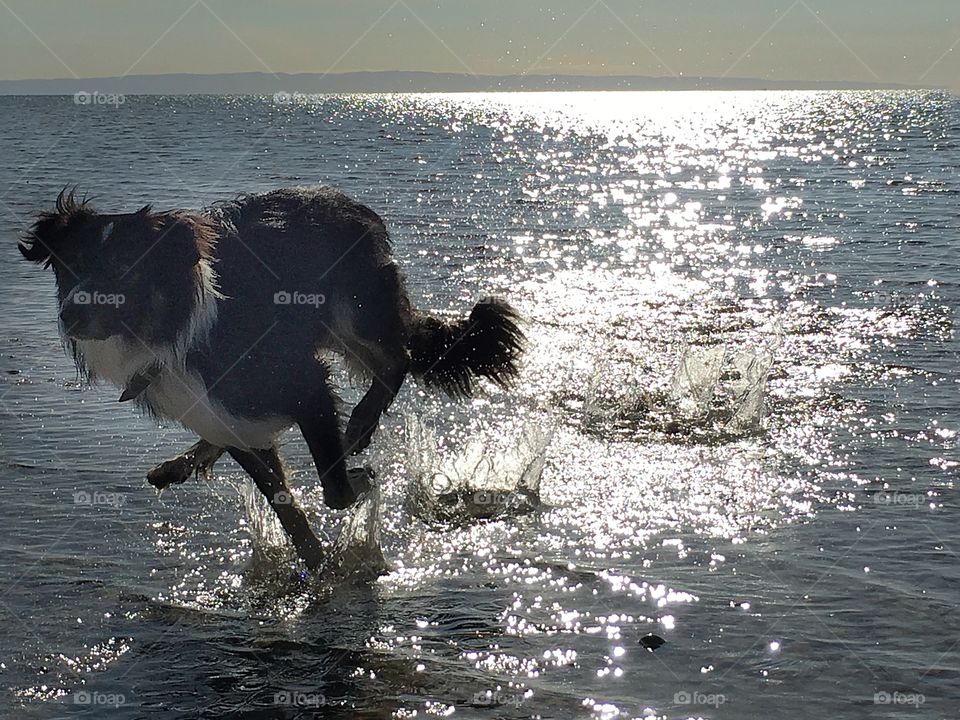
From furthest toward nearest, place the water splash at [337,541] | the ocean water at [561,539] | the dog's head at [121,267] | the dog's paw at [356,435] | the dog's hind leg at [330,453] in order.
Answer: the dog's paw at [356,435] → the water splash at [337,541] → the dog's hind leg at [330,453] → the dog's head at [121,267] → the ocean water at [561,539]

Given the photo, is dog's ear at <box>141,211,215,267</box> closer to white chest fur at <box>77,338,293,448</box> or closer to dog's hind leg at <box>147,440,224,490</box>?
white chest fur at <box>77,338,293,448</box>

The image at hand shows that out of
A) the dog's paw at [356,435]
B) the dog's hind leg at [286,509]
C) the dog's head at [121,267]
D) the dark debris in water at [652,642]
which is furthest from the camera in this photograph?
the dog's paw at [356,435]

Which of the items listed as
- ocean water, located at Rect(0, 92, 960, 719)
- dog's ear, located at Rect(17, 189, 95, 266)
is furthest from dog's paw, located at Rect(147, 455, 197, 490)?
dog's ear, located at Rect(17, 189, 95, 266)

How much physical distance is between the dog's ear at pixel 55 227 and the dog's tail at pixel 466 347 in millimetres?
2557

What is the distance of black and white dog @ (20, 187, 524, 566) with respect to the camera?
5.33m

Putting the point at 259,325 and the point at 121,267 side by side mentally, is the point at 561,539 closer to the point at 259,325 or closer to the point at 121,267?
the point at 259,325

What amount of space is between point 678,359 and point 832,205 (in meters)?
18.9

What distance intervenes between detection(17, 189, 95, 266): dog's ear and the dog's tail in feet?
8.39

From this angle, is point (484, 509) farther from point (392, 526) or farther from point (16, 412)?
point (16, 412)

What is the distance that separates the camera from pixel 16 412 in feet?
30.1

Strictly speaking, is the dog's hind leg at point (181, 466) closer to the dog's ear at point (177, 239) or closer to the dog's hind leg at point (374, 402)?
the dog's hind leg at point (374, 402)

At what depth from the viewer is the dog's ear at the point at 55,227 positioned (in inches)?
213

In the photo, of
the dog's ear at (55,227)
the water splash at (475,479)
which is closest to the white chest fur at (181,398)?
the dog's ear at (55,227)

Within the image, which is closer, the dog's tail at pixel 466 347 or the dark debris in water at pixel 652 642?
the dark debris in water at pixel 652 642
